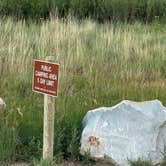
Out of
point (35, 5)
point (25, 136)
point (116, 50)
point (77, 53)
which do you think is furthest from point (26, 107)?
point (35, 5)

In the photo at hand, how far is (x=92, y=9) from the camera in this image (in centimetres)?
1475

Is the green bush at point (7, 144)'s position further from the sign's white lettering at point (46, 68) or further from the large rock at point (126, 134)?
the sign's white lettering at point (46, 68)

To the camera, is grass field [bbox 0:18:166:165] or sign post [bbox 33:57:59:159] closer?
sign post [bbox 33:57:59:159]

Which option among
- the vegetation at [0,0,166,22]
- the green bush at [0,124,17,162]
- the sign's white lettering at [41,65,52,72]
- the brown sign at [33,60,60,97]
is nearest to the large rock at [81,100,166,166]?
the green bush at [0,124,17,162]

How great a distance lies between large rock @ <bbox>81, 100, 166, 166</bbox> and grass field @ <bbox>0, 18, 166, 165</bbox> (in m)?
0.22

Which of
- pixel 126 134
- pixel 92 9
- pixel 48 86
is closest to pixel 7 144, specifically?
pixel 48 86

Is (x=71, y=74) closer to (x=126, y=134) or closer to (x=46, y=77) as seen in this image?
(x=126, y=134)

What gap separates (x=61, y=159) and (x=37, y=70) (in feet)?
3.64

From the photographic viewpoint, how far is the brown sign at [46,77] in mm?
4750

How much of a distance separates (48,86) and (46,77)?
0.08 meters

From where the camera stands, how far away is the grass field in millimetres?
5637

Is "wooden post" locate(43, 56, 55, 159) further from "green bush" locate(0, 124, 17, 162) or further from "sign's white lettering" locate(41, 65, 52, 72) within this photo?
"green bush" locate(0, 124, 17, 162)

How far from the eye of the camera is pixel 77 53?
29.8 ft

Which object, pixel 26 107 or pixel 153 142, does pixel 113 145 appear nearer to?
pixel 153 142
